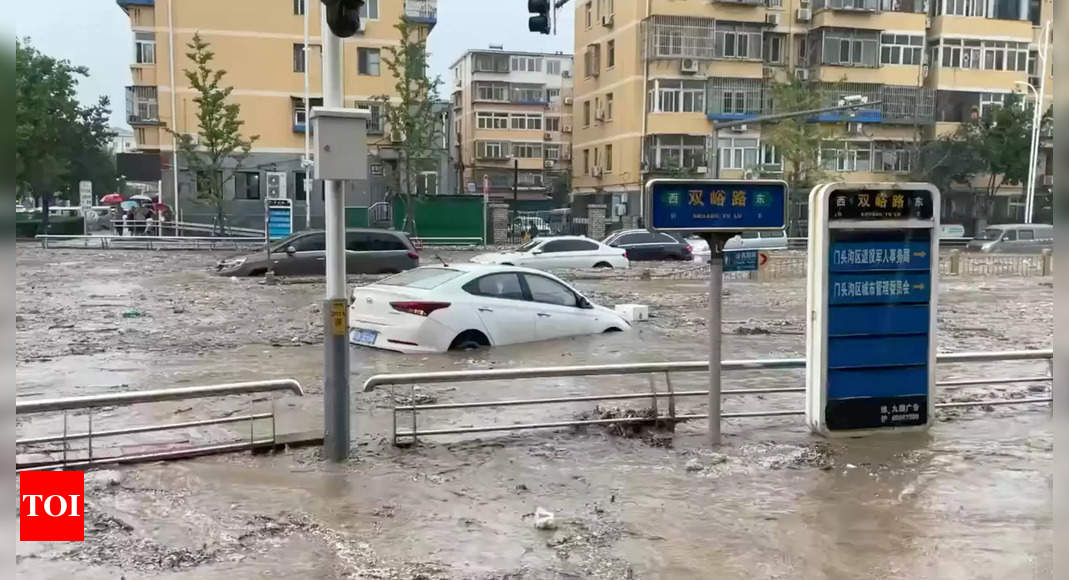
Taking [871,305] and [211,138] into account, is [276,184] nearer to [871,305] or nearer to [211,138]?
[211,138]

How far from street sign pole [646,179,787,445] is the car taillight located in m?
5.30

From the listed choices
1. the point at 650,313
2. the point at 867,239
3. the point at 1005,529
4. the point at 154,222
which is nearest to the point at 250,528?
the point at 1005,529

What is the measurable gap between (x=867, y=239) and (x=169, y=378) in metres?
8.67

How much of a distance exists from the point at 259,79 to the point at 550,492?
45.9 meters

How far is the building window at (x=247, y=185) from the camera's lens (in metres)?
48.3

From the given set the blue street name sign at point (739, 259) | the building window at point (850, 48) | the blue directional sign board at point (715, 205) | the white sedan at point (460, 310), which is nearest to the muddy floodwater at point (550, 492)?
the white sedan at point (460, 310)

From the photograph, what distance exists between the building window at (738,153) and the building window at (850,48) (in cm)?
656

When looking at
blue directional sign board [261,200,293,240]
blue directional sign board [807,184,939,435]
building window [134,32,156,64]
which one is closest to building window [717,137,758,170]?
blue directional sign board [261,200,293,240]

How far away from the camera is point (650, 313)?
19.1 metres

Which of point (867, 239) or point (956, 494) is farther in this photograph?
point (867, 239)

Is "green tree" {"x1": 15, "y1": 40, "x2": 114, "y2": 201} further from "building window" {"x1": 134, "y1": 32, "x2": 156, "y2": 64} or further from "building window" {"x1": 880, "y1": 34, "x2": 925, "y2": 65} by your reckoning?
"building window" {"x1": 880, "y1": 34, "x2": 925, "y2": 65}

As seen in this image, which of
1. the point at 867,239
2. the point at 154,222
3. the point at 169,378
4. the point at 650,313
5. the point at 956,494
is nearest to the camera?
the point at 956,494

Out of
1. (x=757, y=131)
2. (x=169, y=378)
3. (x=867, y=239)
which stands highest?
(x=757, y=131)

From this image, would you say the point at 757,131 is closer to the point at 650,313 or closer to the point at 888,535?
the point at 650,313
